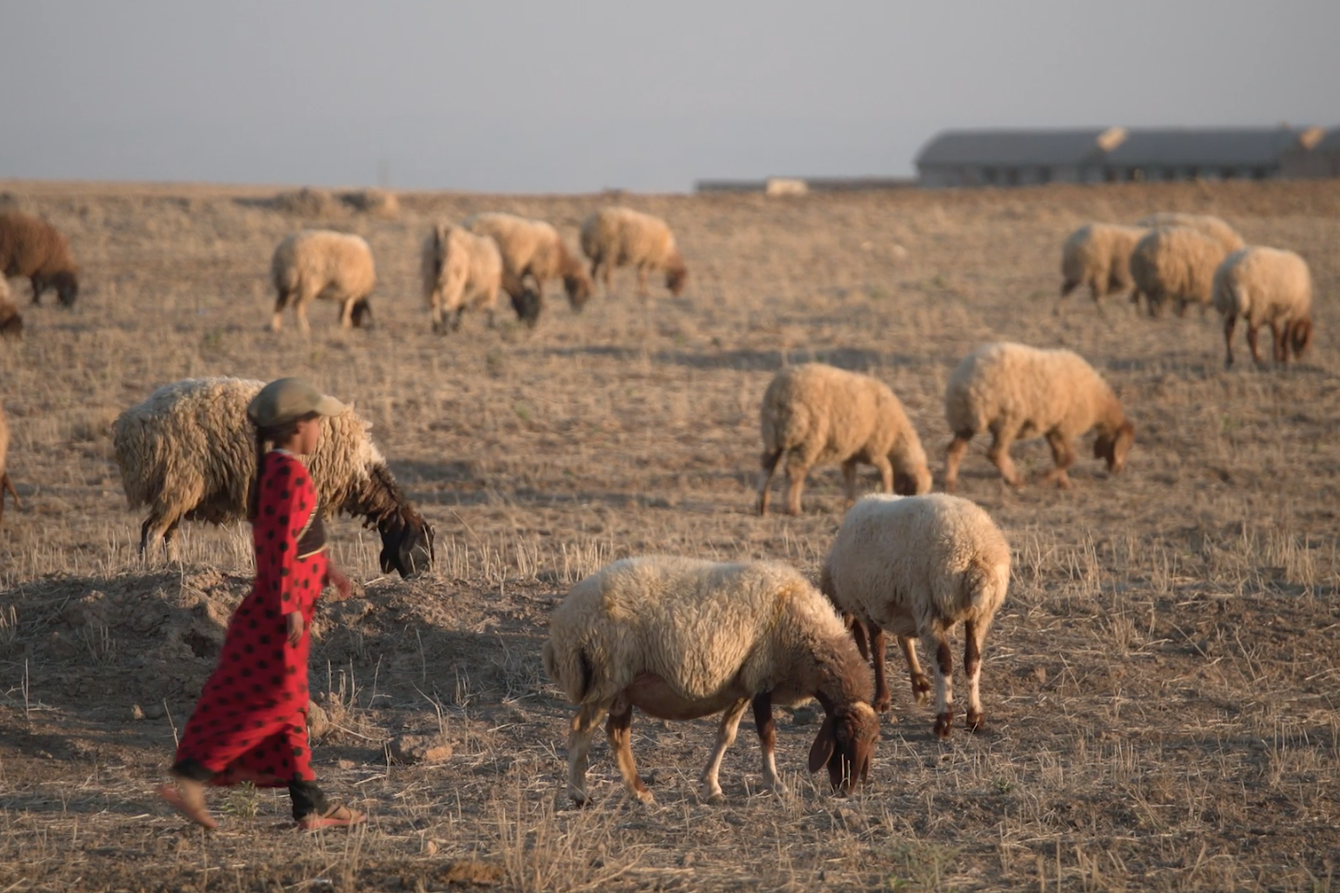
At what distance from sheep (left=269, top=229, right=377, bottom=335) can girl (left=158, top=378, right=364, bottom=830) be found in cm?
1553

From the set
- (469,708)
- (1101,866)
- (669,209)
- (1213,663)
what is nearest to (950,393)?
(1213,663)

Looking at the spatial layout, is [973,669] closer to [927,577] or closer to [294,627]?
[927,577]

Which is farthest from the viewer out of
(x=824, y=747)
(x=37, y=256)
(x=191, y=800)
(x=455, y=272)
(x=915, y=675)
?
(x=37, y=256)

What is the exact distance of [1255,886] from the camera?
→ 188 inches

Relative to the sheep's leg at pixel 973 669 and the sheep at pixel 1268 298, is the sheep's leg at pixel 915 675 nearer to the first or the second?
the sheep's leg at pixel 973 669

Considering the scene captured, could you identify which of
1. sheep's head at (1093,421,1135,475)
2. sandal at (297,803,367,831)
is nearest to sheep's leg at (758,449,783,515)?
sheep's head at (1093,421,1135,475)

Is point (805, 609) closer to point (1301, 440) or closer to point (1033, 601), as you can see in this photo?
point (1033, 601)

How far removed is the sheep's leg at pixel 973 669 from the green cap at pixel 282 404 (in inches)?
137

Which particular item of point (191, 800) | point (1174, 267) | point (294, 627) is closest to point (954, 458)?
point (294, 627)

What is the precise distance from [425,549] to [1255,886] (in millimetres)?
5817

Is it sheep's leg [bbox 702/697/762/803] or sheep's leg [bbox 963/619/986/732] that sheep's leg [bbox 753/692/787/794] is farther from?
sheep's leg [bbox 963/619/986/732]

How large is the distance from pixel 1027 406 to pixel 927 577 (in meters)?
6.97

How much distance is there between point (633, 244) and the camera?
2841 cm

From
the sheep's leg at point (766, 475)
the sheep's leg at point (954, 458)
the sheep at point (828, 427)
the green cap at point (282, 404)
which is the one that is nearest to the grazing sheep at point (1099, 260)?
the sheep's leg at point (954, 458)
